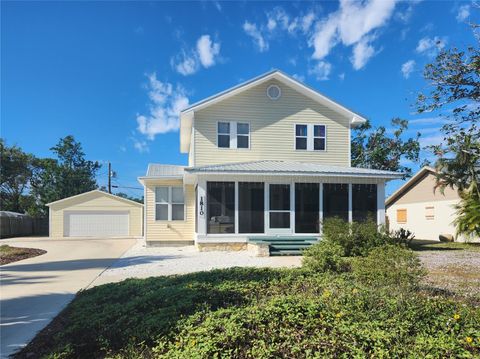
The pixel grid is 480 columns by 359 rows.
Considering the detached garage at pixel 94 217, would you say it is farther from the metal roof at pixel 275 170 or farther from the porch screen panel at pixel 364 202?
the porch screen panel at pixel 364 202

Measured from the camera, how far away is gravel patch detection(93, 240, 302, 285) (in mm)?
9867

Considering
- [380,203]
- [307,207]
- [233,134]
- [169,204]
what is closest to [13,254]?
[169,204]

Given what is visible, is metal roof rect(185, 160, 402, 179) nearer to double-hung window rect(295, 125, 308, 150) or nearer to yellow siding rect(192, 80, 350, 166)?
yellow siding rect(192, 80, 350, 166)

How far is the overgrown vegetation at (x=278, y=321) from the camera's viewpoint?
3823mm

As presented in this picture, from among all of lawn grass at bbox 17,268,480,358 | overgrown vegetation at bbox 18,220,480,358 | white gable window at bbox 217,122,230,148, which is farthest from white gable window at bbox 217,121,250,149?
lawn grass at bbox 17,268,480,358

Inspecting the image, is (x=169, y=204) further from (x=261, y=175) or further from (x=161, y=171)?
(x=261, y=175)

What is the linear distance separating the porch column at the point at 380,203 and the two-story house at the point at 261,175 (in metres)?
0.04

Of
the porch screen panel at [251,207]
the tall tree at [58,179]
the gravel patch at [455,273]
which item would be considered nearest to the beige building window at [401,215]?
the gravel patch at [455,273]

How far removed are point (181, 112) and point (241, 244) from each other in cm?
645

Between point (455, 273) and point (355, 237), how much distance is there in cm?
397

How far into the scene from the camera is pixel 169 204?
59.9 ft

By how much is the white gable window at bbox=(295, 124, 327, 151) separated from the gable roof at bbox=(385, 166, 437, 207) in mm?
9991

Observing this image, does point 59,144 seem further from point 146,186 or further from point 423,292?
point 423,292

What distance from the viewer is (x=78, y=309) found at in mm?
5949
